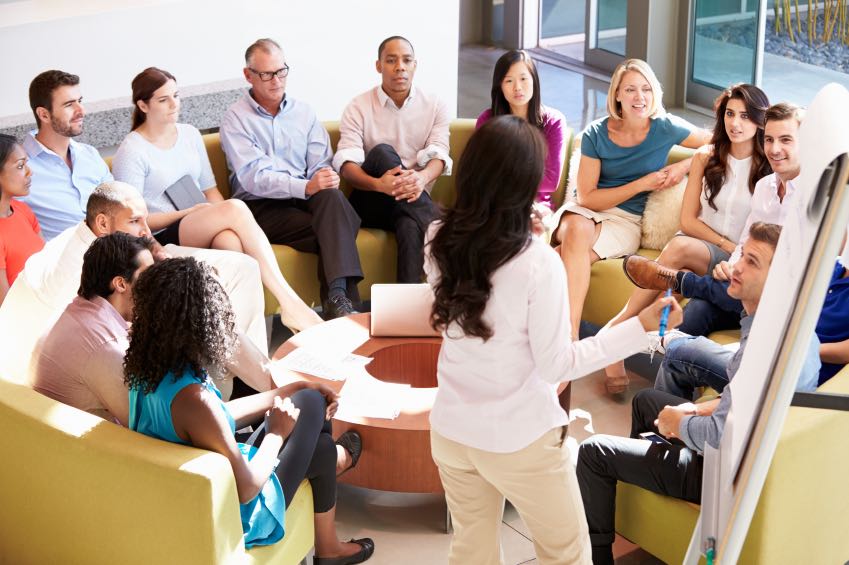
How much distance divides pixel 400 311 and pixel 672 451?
4.13ft

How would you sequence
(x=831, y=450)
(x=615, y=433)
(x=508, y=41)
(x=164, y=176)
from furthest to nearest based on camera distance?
(x=508, y=41)
(x=164, y=176)
(x=615, y=433)
(x=831, y=450)

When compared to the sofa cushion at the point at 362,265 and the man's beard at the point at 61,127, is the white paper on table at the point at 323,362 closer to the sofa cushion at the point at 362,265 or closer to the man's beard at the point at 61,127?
the sofa cushion at the point at 362,265

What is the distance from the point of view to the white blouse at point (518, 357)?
7.36 ft

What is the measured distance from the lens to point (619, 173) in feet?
15.1

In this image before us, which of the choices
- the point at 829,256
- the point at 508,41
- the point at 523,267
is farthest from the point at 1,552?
the point at 508,41

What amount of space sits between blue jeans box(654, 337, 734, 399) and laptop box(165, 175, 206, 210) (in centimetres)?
228

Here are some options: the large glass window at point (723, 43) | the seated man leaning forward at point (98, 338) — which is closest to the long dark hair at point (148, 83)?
the seated man leaning forward at point (98, 338)

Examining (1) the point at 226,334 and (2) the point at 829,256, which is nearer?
(2) the point at 829,256

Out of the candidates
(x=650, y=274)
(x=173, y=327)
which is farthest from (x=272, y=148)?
(x=173, y=327)

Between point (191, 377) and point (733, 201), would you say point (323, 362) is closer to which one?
point (191, 377)

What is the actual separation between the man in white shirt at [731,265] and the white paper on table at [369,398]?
3.72ft

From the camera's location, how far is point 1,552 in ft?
9.61

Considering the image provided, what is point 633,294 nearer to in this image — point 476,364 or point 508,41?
point 476,364

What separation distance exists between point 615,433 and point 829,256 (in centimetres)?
248
